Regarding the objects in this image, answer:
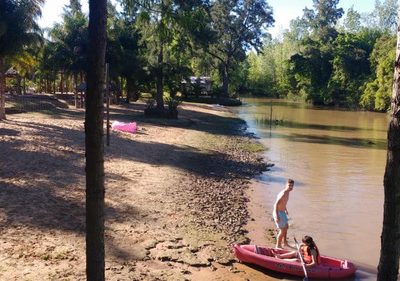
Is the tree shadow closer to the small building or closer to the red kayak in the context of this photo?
the red kayak

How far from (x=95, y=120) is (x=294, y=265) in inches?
248

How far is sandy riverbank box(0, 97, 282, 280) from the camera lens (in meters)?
8.02

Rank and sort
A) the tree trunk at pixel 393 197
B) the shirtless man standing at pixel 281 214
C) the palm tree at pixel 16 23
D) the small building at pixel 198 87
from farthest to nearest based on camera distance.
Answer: the small building at pixel 198 87
the palm tree at pixel 16 23
the shirtless man standing at pixel 281 214
the tree trunk at pixel 393 197

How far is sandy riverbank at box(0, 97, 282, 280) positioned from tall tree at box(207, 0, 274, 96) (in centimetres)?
4767

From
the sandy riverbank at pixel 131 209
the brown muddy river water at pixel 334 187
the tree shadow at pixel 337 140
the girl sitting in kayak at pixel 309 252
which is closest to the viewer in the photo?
the sandy riverbank at pixel 131 209

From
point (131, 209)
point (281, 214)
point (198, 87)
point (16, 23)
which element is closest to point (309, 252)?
point (281, 214)

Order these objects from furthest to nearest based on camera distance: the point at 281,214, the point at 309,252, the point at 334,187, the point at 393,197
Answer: the point at 334,187 < the point at 281,214 < the point at 309,252 < the point at 393,197

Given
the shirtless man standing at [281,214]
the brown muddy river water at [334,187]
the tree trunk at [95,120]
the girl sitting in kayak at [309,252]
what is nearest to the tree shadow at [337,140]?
the brown muddy river water at [334,187]

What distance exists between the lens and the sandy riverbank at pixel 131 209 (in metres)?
8.02

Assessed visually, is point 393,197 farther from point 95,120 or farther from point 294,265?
point 294,265

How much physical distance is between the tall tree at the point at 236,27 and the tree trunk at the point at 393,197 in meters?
62.9

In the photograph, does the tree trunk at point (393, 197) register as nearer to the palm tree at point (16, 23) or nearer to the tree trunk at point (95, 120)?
the tree trunk at point (95, 120)

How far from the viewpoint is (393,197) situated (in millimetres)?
3893

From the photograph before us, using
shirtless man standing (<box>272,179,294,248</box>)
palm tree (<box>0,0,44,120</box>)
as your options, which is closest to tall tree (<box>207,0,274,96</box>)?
palm tree (<box>0,0,44,120</box>)
